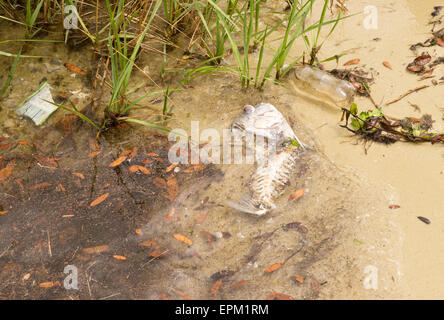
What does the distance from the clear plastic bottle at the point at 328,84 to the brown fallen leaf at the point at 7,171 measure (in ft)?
6.25

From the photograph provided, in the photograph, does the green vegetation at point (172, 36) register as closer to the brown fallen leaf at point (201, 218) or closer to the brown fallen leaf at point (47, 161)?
the brown fallen leaf at point (47, 161)

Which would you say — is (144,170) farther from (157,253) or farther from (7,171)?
(7,171)

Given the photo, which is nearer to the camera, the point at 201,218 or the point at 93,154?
the point at 201,218

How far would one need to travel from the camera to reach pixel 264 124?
249 cm

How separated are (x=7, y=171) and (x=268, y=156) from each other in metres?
1.54

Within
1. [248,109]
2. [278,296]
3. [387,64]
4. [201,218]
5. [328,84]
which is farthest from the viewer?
[387,64]

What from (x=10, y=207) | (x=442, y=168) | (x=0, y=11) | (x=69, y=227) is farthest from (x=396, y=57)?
(x=0, y=11)

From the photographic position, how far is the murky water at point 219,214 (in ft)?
6.35

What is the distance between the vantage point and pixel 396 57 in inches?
112

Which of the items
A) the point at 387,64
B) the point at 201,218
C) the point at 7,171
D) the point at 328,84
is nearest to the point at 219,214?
the point at 201,218

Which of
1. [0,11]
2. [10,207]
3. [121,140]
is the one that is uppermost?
[0,11]

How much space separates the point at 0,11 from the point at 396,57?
113 inches

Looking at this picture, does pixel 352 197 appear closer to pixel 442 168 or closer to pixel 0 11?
pixel 442 168

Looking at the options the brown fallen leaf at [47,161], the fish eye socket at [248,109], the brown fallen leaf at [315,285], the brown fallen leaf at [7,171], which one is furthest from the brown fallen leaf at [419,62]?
the brown fallen leaf at [7,171]
